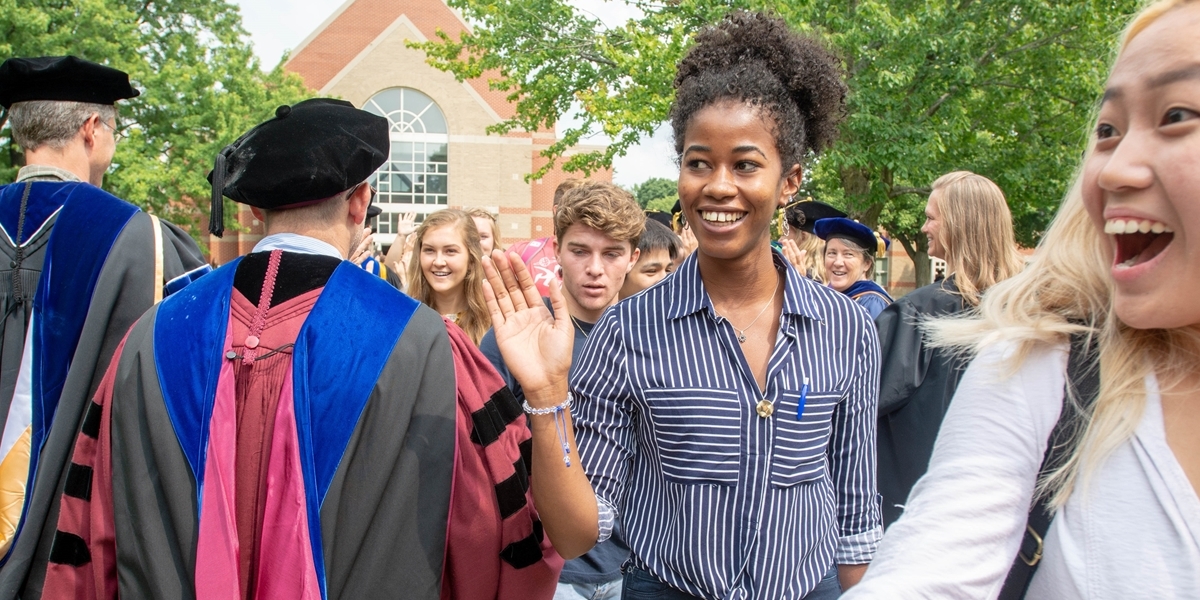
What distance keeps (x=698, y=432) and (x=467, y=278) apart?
2.86 metres

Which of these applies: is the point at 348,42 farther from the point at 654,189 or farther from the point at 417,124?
the point at 654,189

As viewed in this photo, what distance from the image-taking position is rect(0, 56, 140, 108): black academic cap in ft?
10.9

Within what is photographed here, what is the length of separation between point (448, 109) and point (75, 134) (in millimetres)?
31152

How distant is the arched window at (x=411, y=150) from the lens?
3350 cm

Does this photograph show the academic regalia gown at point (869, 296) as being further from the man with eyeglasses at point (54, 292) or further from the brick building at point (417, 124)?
the brick building at point (417, 124)

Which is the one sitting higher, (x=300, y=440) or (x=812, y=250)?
(x=812, y=250)

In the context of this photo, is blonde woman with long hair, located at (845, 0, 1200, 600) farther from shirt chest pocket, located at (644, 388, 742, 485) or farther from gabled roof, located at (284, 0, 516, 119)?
gabled roof, located at (284, 0, 516, 119)

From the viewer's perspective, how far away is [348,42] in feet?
115

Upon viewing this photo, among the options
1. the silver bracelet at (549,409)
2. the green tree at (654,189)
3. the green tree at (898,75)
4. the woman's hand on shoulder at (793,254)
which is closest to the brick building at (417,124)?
the green tree at (898,75)

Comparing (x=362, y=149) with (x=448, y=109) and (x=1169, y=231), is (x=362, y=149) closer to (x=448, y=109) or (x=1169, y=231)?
(x=1169, y=231)

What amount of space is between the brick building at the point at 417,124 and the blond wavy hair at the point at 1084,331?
31.8 m

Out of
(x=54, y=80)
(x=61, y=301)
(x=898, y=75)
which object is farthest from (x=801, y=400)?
(x=898, y=75)

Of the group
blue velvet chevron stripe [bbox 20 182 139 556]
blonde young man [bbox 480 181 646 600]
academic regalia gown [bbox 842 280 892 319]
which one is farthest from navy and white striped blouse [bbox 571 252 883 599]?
academic regalia gown [bbox 842 280 892 319]

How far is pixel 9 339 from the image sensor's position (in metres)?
3.16
